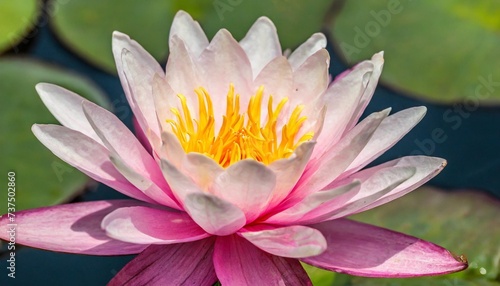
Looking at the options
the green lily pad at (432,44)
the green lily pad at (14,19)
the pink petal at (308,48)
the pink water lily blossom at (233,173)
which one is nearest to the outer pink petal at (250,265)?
the pink water lily blossom at (233,173)

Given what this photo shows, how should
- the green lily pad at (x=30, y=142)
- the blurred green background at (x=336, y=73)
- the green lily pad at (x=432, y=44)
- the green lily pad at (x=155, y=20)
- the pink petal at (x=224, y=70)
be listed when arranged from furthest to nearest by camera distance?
the green lily pad at (x=155, y=20) → the green lily pad at (x=432, y=44) → the green lily pad at (x=30, y=142) → the blurred green background at (x=336, y=73) → the pink petal at (x=224, y=70)

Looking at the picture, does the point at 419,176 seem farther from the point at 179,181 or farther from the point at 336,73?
the point at 336,73

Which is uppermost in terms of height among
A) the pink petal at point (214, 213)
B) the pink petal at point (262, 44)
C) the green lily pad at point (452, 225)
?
the pink petal at point (262, 44)

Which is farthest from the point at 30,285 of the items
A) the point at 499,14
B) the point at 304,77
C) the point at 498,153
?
the point at 499,14

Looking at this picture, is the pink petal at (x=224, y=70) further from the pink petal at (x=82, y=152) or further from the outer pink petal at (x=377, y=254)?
the outer pink petal at (x=377, y=254)

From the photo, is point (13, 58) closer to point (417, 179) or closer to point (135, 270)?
point (135, 270)

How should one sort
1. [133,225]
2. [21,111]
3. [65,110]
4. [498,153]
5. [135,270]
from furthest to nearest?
[498,153], [21,111], [65,110], [135,270], [133,225]
